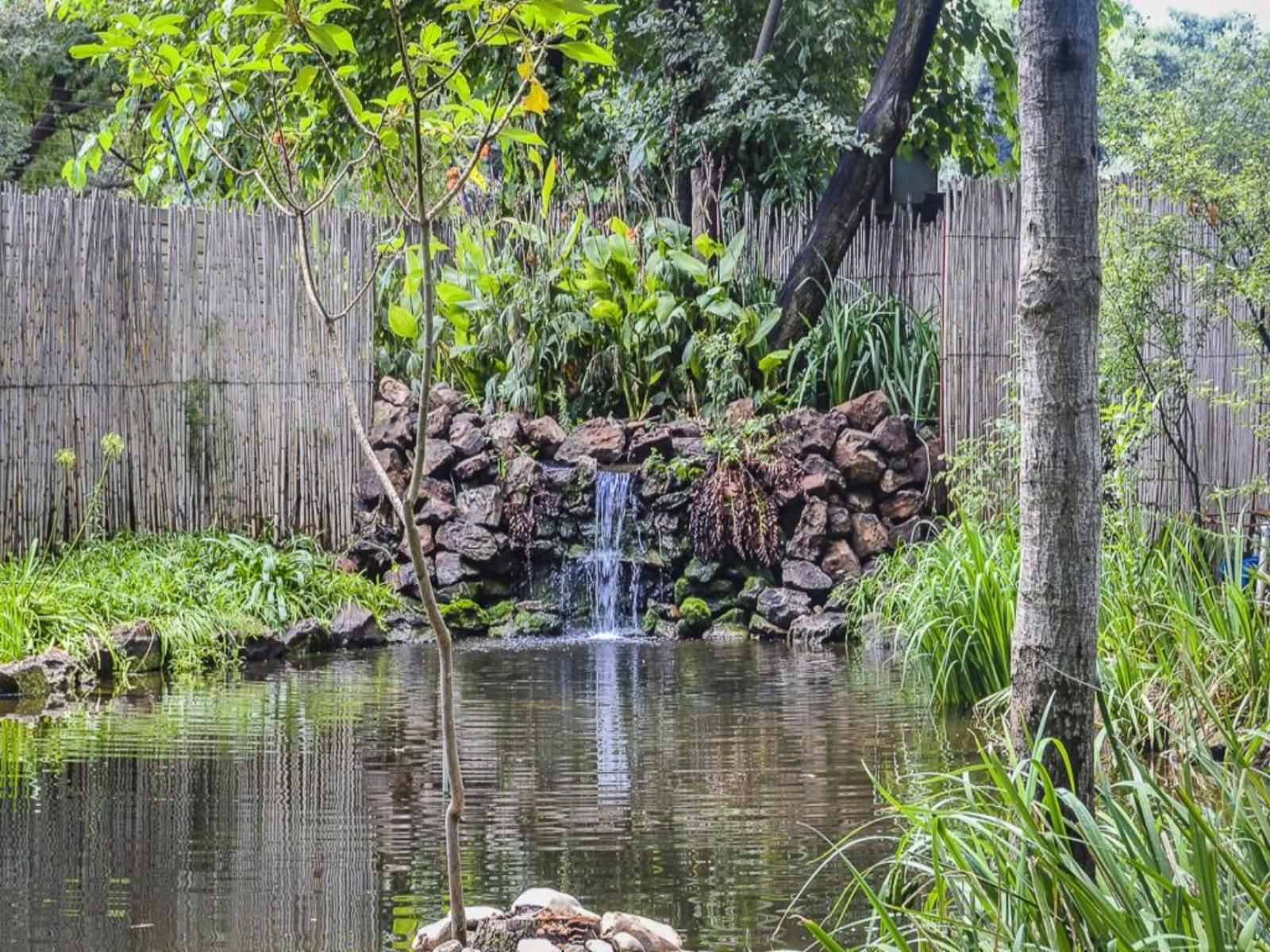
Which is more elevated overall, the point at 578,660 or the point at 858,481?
the point at 858,481

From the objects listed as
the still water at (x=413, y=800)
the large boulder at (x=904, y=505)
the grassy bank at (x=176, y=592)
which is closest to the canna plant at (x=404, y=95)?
the still water at (x=413, y=800)

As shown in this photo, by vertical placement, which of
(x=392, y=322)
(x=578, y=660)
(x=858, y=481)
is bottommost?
(x=578, y=660)

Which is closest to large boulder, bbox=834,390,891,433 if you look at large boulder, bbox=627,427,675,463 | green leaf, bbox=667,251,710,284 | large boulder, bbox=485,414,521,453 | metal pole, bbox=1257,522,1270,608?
large boulder, bbox=627,427,675,463

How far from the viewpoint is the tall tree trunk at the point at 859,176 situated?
37.2 feet

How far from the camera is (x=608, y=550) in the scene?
1052 centimetres

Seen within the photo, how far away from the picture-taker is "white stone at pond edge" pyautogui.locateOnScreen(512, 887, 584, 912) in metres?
3.38

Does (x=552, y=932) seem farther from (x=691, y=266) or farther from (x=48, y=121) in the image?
(x=48, y=121)

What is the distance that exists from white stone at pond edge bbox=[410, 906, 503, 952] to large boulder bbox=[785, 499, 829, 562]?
691 cm

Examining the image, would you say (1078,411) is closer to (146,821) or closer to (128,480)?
(146,821)


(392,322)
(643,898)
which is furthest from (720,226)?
(643,898)

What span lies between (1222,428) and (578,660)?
3469 mm

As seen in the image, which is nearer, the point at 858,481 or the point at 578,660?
the point at 578,660

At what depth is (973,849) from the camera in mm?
2842

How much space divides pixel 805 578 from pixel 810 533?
0.30 m
